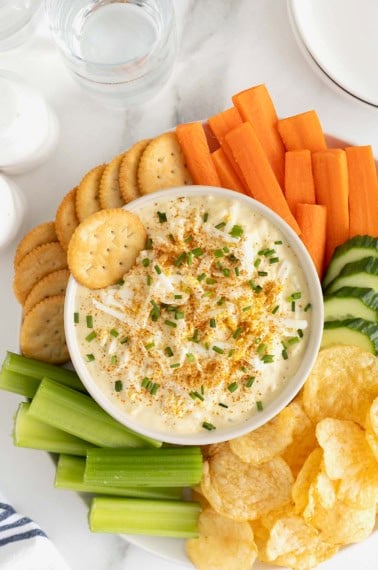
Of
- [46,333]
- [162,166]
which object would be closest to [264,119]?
[162,166]

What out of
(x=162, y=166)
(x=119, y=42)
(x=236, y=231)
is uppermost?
(x=119, y=42)

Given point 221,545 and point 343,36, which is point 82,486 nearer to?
point 221,545

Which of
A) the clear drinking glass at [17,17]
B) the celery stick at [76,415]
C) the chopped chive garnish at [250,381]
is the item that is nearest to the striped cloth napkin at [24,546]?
the celery stick at [76,415]

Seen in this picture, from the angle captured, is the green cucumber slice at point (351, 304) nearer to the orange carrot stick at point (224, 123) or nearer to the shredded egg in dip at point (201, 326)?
the shredded egg in dip at point (201, 326)

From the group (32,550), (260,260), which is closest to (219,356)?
(260,260)

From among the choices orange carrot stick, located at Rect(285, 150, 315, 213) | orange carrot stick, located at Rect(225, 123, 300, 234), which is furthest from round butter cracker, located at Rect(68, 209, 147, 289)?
orange carrot stick, located at Rect(285, 150, 315, 213)

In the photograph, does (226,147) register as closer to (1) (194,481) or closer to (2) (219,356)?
(2) (219,356)
